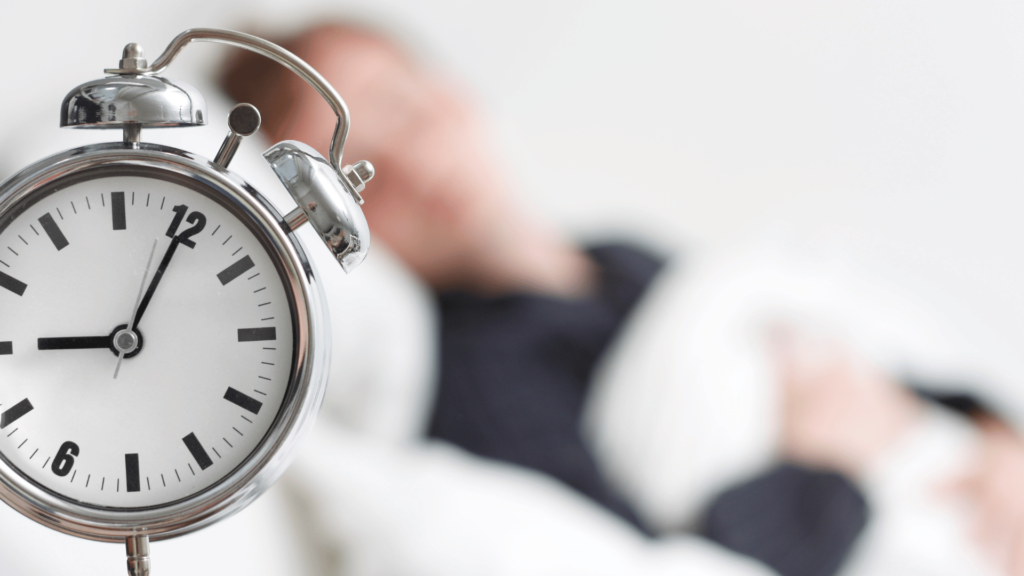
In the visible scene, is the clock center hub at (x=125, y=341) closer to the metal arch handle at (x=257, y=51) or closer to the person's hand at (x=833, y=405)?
the metal arch handle at (x=257, y=51)

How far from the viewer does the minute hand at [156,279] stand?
470mm

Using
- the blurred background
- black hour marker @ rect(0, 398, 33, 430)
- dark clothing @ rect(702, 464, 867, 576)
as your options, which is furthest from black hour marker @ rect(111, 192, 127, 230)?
dark clothing @ rect(702, 464, 867, 576)

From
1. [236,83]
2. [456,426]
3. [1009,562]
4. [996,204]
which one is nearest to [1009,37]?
[996,204]

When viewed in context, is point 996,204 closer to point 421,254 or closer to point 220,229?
point 421,254

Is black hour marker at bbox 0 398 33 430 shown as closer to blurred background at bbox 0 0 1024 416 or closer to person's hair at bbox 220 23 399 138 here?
person's hair at bbox 220 23 399 138

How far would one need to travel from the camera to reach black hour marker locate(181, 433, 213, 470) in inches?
18.8

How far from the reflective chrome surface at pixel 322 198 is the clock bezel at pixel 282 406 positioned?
2cm

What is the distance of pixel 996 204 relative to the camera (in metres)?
1.22

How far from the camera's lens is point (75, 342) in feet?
1.53

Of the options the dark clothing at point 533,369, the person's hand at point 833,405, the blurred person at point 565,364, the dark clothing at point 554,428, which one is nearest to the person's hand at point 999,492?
the blurred person at point 565,364

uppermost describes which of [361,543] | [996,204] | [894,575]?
[996,204]

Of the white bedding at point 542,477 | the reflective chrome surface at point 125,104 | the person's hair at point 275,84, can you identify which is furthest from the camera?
the person's hair at point 275,84

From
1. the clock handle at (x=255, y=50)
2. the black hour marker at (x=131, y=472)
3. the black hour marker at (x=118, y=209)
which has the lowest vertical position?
the black hour marker at (x=131, y=472)

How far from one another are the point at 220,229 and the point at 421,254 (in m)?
0.67
